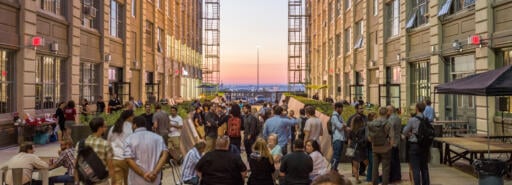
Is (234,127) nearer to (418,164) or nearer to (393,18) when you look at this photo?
(418,164)

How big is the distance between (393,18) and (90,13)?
57.7 feet

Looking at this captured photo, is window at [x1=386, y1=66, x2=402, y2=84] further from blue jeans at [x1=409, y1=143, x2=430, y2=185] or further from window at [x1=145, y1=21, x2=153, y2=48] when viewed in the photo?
blue jeans at [x1=409, y1=143, x2=430, y2=185]

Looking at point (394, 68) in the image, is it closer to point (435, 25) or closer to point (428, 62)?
point (428, 62)

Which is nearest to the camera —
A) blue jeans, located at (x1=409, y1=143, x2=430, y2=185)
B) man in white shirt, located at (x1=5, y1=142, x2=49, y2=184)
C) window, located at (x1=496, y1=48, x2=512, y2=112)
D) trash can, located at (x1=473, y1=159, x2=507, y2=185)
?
man in white shirt, located at (x1=5, y1=142, x2=49, y2=184)

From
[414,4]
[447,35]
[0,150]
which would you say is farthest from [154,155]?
[414,4]

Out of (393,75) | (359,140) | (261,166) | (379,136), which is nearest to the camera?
(261,166)

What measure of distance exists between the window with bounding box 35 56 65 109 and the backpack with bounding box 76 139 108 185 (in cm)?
1431

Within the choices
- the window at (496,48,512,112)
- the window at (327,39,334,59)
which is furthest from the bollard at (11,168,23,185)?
the window at (327,39,334,59)

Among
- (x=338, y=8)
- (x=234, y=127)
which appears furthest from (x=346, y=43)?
(x=234, y=127)

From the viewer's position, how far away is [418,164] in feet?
34.1

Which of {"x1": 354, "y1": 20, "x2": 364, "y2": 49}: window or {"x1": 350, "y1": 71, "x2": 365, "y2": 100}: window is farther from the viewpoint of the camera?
{"x1": 350, "y1": 71, "x2": 365, "y2": 100}: window

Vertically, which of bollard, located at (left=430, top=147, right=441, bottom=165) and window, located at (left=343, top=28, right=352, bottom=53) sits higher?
window, located at (left=343, top=28, right=352, bottom=53)

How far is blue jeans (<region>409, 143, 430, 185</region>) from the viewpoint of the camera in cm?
1036

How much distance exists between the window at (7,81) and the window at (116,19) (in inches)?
491
